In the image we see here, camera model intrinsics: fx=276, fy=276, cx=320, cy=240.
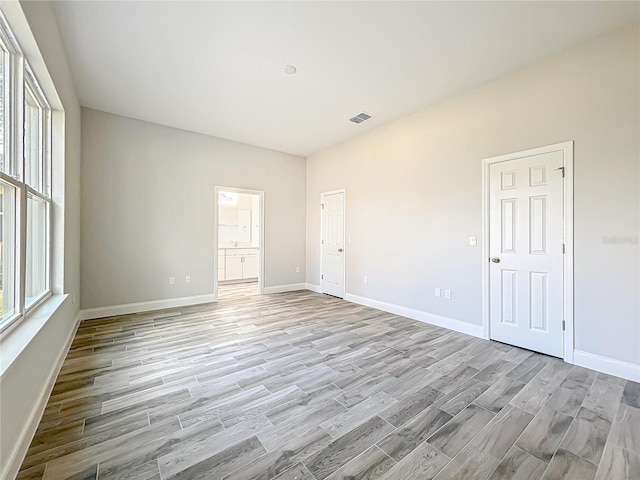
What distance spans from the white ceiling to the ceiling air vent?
21 centimetres

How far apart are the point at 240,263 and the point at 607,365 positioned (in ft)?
22.7

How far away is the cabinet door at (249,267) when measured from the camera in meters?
7.60

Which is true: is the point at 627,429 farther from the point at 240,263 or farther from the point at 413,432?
the point at 240,263

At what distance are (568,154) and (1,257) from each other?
183 inches

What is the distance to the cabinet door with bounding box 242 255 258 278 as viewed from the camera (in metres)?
7.60

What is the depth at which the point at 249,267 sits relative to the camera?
25.2ft

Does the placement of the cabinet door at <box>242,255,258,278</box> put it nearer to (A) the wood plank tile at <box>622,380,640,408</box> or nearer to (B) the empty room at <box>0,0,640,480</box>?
(B) the empty room at <box>0,0,640,480</box>

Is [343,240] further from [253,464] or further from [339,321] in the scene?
[253,464]

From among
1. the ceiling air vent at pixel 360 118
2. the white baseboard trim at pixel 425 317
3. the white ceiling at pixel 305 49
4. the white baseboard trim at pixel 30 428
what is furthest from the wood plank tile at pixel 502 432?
the ceiling air vent at pixel 360 118

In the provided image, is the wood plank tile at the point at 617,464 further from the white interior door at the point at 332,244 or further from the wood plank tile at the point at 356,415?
the white interior door at the point at 332,244

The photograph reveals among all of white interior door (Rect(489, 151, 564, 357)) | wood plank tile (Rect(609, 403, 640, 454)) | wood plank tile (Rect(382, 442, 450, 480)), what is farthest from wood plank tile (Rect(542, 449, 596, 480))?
white interior door (Rect(489, 151, 564, 357))

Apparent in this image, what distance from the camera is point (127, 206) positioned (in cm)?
439

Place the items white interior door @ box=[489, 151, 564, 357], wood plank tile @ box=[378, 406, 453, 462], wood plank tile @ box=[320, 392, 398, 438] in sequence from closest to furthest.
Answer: wood plank tile @ box=[378, 406, 453, 462] < wood plank tile @ box=[320, 392, 398, 438] < white interior door @ box=[489, 151, 564, 357]

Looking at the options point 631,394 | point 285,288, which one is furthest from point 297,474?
point 285,288
